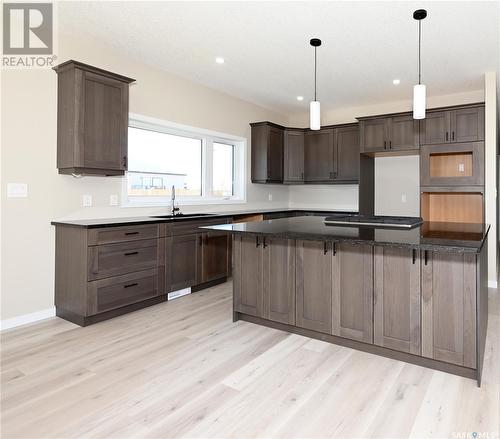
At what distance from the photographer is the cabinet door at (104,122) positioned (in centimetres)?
323

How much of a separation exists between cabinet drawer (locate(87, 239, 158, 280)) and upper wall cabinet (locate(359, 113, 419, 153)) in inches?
139

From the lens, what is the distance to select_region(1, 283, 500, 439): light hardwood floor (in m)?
1.73

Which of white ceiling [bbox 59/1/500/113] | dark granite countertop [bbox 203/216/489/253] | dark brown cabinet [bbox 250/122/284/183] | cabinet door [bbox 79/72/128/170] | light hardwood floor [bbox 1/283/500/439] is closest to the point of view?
light hardwood floor [bbox 1/283/500/439]

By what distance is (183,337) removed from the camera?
2865mm

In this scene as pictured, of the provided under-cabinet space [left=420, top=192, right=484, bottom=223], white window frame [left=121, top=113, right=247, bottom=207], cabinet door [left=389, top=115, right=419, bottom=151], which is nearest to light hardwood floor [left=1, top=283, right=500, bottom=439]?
white window frame [left=121, top=113, right=247, bottom=207]

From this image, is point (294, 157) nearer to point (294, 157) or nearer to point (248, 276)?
point (294, 157)

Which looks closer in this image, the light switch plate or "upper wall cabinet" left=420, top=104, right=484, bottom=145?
the light switch plate

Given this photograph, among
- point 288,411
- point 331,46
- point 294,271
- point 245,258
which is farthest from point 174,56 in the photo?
point 288,411

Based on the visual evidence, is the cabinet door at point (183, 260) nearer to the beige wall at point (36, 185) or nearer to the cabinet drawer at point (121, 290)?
the cabinet drawer at point (121, 290)

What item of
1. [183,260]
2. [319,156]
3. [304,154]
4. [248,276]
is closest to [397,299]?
[248,276]

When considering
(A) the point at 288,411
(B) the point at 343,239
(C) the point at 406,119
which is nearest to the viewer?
(A) the point at 288,411

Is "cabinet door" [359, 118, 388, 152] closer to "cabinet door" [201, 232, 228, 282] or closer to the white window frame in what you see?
the white window frame

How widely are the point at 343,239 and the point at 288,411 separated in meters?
1.01

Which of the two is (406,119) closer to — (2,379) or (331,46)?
(331,46)
